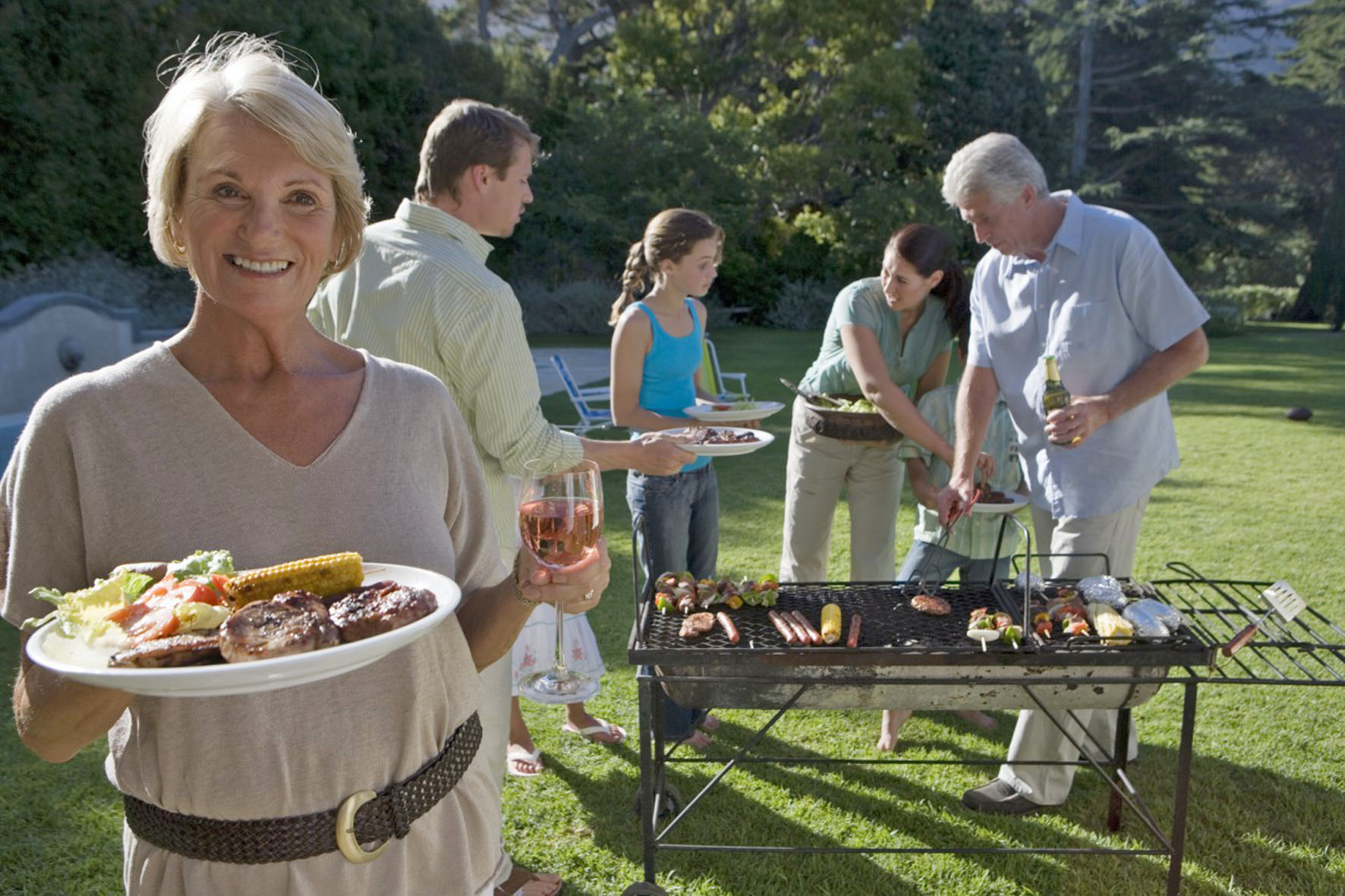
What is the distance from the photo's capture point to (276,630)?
1241 millimetres

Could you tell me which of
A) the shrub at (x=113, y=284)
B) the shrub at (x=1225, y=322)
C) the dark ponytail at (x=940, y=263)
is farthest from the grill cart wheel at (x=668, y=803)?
the shrub at (x=1225, y=322)

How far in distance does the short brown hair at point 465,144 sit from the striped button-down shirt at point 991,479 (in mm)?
2282

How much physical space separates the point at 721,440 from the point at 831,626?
947 mm

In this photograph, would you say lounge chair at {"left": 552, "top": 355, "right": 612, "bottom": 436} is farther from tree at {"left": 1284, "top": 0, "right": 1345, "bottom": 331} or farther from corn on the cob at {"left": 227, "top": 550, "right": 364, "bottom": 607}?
tree at {"left": 1284, "top": 0, "right": 1345, "bottom": 331}

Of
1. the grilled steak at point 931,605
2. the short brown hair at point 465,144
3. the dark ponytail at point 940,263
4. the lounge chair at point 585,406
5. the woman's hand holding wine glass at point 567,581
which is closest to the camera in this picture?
the woman's hand holding wine glass at point 567,581

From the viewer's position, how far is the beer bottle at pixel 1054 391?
3766mm

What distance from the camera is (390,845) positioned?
1603 millimetres

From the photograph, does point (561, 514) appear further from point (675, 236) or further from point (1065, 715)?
point (1065, 715)

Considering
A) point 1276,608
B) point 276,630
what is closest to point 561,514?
point 276,630

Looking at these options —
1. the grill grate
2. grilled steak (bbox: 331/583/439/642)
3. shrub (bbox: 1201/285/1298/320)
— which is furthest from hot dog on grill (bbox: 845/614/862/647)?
shrub (bbox: 1201/285/1298/320)

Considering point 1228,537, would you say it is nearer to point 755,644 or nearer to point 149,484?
point 755,644

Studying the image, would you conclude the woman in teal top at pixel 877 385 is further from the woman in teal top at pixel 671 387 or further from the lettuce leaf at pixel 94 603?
the lettuce leaf at pixel 94 603

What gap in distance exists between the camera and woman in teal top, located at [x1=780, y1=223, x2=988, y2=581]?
4.43 metres

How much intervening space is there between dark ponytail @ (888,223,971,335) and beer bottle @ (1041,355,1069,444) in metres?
0.81
